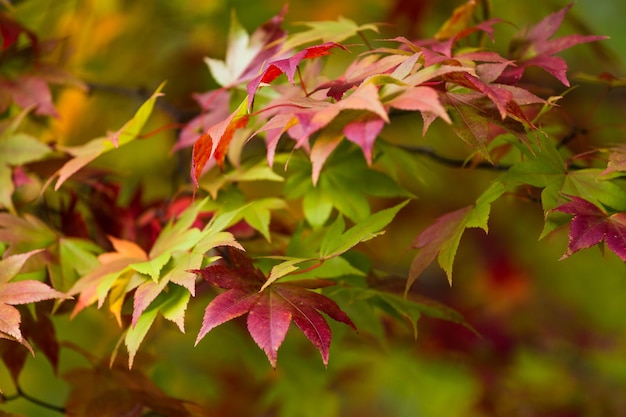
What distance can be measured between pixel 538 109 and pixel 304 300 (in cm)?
40

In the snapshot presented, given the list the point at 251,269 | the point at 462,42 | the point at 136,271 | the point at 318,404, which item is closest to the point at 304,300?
the point at 251,269

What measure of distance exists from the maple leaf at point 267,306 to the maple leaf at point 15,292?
0.56 feet

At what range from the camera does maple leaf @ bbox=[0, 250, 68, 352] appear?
703 mm

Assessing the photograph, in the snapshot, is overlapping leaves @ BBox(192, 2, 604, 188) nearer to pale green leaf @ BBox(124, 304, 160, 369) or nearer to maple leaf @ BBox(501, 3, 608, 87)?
maple leaf @ BBox(501, 3, 608, 87)

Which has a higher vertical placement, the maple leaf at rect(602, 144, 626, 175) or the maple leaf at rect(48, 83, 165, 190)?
the maple leaf at rect(602, 144, 626, 175)

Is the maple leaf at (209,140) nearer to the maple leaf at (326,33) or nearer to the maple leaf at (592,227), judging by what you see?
the maple leaf at (326,33)

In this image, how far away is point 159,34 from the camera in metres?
1.93

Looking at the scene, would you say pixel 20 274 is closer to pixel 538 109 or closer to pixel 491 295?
pixel 538 109

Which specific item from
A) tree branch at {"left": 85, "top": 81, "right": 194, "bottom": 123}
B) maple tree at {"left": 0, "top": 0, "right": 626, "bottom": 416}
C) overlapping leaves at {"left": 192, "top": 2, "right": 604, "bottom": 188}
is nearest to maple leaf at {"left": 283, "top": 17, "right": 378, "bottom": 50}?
maple tree at {"left": 0, "top": 0, "right": 626, "bottom": 416}

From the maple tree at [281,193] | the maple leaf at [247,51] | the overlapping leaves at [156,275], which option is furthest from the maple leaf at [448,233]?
the maple leaf at [247,51]

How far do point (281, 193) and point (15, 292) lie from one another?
370 mm

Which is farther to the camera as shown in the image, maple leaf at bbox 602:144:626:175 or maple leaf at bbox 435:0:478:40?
maple leaf at bbox 435:0:478:40

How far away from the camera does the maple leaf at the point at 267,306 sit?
2.20 feet

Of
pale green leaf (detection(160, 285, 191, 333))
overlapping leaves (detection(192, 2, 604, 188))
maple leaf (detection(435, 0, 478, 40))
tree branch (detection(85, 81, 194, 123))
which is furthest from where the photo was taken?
tree branch (detection(85, 81, 194, 123))
